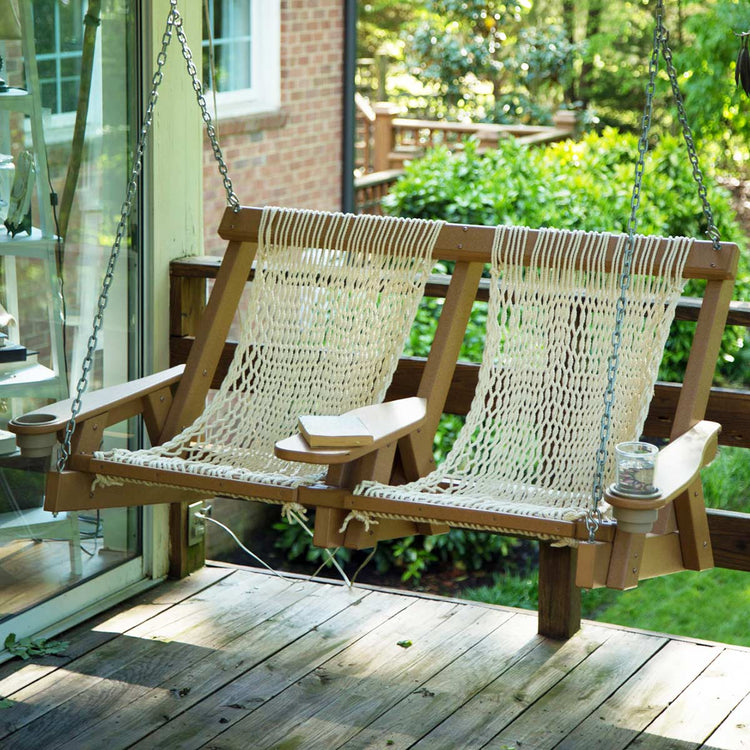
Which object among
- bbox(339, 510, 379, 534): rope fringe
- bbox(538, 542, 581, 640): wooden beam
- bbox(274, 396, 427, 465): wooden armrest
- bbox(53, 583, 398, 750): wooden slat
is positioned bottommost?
bbox(53, 583, 398, 750): wooden slat

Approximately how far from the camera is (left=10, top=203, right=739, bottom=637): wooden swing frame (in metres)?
2.20

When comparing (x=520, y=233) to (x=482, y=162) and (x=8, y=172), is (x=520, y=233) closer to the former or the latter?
(x=8, y=172)

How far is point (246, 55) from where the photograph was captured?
627 cm

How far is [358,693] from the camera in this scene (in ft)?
9.02

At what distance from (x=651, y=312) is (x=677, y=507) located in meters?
0.46

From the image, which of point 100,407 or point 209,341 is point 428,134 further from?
point 100,407

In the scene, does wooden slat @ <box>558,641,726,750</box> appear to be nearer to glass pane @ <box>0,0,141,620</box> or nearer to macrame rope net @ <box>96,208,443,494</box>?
macrame rope net @ <box>96,208,443,494</box>

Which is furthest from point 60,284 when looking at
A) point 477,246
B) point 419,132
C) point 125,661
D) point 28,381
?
point 419,132

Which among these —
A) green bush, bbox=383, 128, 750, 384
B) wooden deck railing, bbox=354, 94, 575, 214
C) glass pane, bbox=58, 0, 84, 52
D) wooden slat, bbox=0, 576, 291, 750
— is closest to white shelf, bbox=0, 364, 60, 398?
wooden slat, bbox=0, 576, 291, 750

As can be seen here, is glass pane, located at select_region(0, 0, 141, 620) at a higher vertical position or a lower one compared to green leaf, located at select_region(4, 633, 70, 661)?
higher

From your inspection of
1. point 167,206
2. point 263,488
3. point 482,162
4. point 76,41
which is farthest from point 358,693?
point 482,162

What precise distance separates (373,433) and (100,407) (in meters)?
0.65

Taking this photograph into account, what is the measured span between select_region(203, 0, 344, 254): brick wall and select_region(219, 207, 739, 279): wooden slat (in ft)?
9.64

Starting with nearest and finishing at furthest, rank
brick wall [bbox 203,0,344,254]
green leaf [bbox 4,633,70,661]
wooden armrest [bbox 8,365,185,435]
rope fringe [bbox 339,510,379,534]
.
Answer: rope fringe [bbox 339,510,379,534]
wooden armrest [bbox 8,365,185,435]
green leaf [bbox 4,633,70,661]
brick wall [bbox 203,0,344,254]
